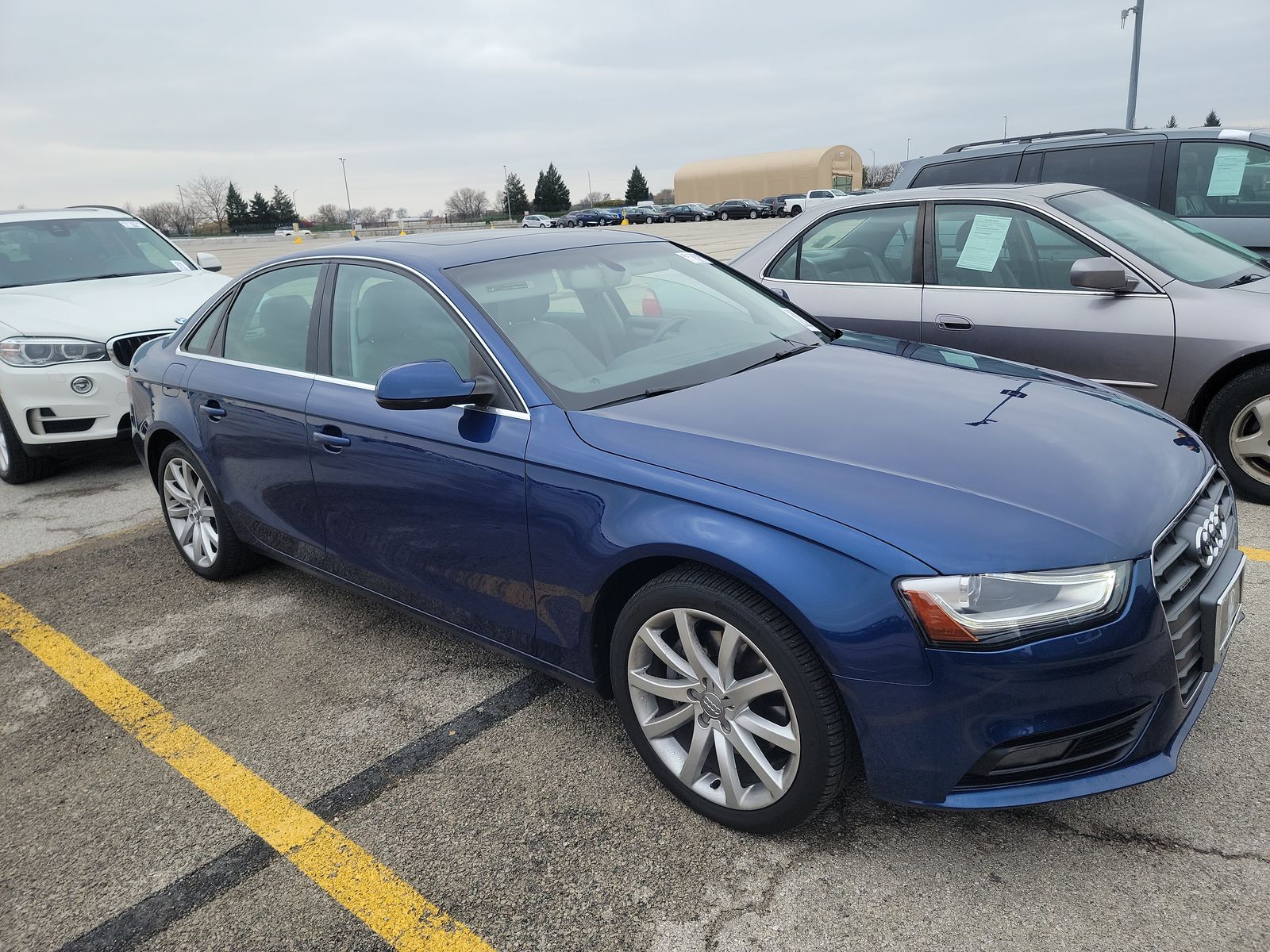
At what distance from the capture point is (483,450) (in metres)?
2.75

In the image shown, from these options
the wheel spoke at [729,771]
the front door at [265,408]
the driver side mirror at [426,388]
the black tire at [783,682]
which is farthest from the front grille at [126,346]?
the wheel spoke at [729,771]

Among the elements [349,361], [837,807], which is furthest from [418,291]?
[837,807]

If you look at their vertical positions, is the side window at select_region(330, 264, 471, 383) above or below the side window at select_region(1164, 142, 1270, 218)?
below

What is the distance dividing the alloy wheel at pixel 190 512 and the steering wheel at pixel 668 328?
7.45 feet

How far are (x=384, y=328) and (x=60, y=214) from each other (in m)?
5.68

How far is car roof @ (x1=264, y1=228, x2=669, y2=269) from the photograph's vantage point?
3.23 metres

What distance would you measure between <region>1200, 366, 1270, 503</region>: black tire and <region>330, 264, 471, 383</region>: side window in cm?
352

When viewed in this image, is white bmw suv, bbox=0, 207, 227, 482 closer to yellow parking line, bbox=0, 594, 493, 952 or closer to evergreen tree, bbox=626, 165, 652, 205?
yellow parking line, bbox=0, 594, 493, 952

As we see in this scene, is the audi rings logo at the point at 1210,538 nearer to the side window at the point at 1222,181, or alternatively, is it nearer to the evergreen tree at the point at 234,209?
the side window at the point at 1222,181

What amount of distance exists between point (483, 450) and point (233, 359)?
69.6 inches

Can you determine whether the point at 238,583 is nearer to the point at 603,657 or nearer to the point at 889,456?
the point at 603,657

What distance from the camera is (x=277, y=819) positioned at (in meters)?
2.60

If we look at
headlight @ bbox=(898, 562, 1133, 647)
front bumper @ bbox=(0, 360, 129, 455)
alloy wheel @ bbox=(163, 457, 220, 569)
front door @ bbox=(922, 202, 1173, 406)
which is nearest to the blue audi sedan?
headlight @ bbox=(898, 562, 1133, 647)

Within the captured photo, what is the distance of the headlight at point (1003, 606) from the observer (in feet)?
6.39
